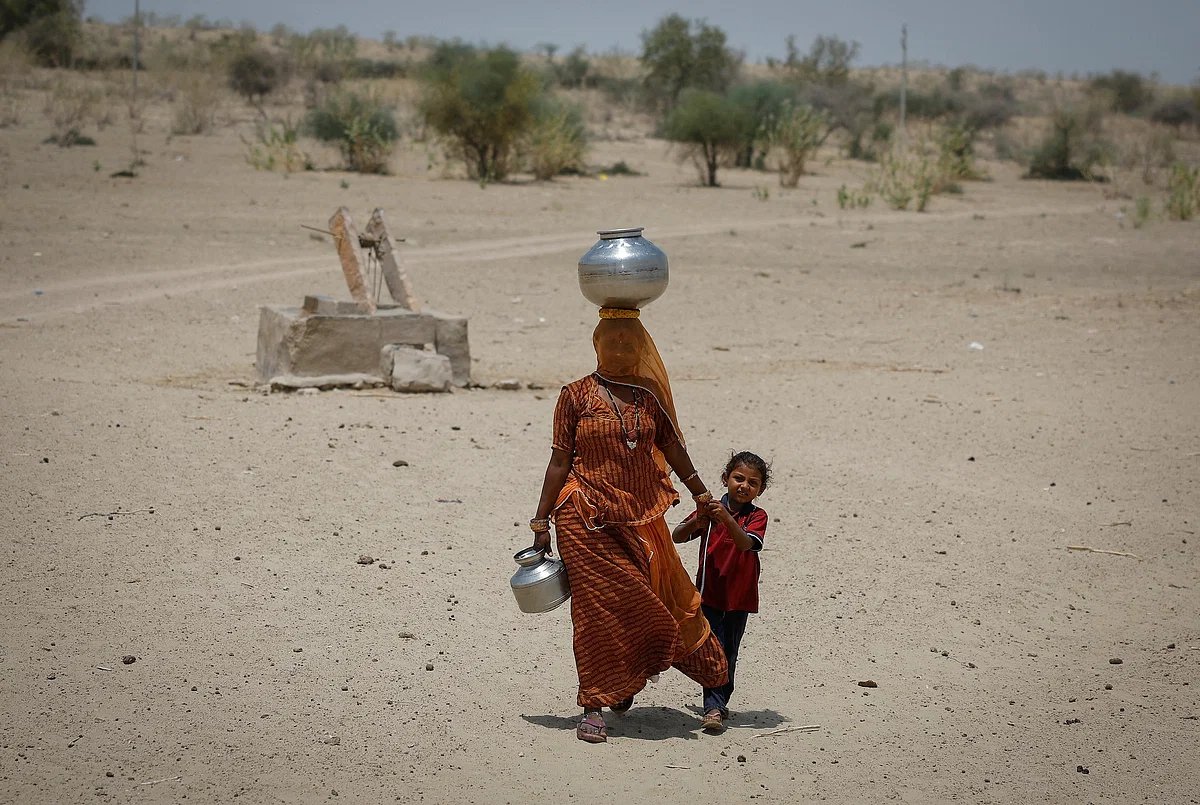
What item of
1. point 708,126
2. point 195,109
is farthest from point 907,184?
point 195,109

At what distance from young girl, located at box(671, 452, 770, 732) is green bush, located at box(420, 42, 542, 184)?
20.1m

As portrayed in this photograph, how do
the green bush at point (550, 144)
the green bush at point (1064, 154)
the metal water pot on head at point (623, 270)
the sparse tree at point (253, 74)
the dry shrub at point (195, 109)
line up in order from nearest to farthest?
the metal water pot on head at point (623, 270)
the green bush at point (550, 144)
the dry shrub at point (195, 109)
the green bush at point (1064, 154)
the sparse tree at point (253, 74)

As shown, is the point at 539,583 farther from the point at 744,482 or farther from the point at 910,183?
the point at 910,183

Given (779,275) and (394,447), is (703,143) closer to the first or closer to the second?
(779,275)

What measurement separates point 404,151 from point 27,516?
901 inches

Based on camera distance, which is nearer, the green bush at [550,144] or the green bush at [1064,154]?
the green bush at [550,144]

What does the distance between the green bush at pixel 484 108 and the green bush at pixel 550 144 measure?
270 millimetres

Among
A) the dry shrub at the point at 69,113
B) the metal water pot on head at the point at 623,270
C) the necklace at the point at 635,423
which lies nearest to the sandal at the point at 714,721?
the necklace at the point at 635,423

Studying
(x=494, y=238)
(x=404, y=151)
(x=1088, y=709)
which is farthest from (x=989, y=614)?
(x=404, y=151)

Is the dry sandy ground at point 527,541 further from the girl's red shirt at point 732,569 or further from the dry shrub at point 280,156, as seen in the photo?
the dry shrub at point 280,156

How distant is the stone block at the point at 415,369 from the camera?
8852 millimetres

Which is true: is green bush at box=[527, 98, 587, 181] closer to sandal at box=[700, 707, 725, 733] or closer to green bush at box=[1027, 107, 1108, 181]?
green bush at box=[1027, 107, 1108, 181]

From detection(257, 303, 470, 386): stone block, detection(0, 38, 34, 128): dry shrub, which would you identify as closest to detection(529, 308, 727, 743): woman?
detection(257, 303, 470, 386): stone block

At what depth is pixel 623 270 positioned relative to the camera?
382 centimetres
